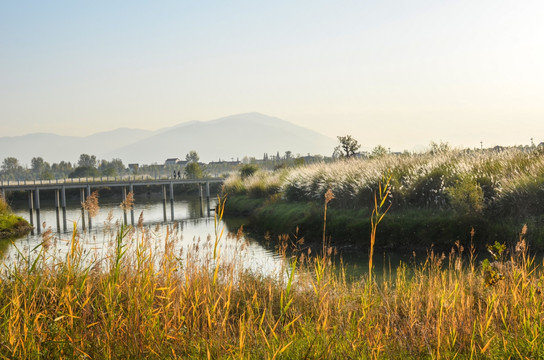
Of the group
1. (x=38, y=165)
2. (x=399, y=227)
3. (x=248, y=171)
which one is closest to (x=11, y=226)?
(x=248, y=171)

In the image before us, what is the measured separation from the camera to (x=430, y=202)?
1761cm

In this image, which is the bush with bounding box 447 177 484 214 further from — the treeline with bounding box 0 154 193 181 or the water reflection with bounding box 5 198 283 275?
the treeline with bounding box 0 154 193 181

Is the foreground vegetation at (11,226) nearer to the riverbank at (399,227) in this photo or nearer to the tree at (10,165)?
the riverbank at (399,227)

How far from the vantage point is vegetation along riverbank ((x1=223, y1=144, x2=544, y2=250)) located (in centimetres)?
1447

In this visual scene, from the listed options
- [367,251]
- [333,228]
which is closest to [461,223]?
[367,251]

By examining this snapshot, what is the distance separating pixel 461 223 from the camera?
1523 cm

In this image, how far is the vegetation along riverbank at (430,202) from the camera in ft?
47.5

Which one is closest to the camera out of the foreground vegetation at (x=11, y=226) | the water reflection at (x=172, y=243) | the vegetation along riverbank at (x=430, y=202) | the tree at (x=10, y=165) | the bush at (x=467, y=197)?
the water reflection at (x=172, y=243)

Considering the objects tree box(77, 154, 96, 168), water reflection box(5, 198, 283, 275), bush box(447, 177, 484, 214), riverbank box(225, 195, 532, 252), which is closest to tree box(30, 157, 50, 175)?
tree box(77, 154, 96, 168)

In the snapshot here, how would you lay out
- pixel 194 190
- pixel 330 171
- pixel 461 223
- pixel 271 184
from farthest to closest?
pixel 194 190 < pixel 271 184 < pixel 330 171 < pixel 461 223

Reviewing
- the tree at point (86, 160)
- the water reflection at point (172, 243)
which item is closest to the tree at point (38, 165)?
the tree at point (86, 160)

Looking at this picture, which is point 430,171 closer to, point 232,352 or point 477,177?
point 477,177

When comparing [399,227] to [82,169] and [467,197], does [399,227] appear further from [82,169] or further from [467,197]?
[82,169]

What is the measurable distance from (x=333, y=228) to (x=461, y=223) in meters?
4.72
